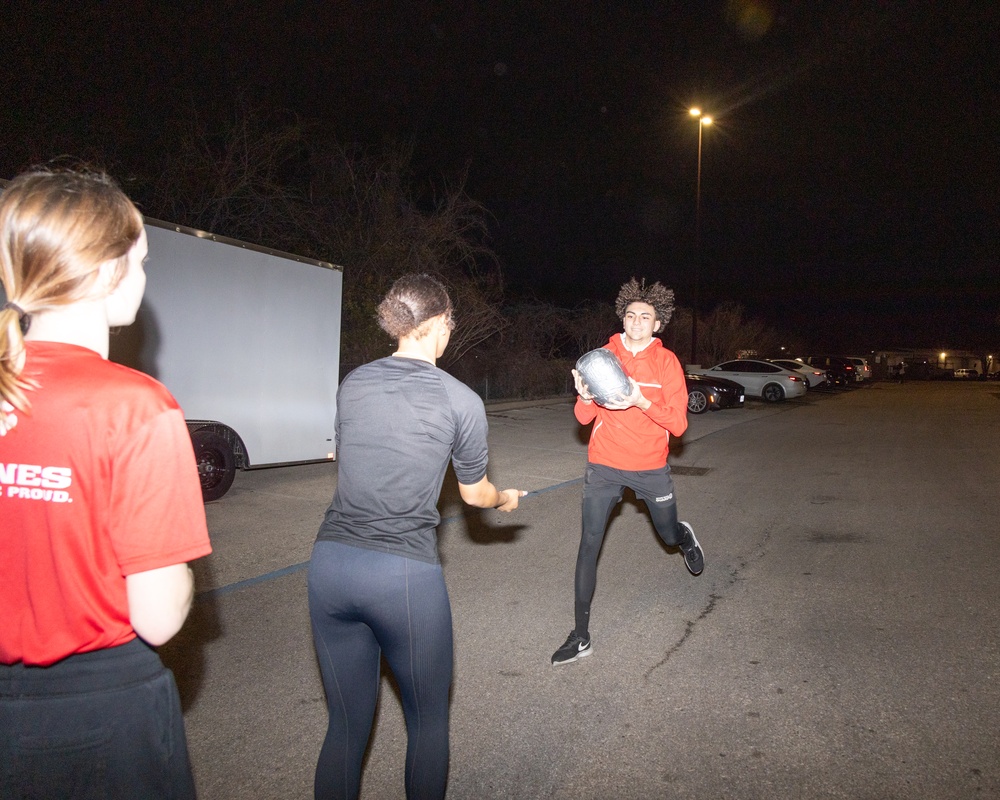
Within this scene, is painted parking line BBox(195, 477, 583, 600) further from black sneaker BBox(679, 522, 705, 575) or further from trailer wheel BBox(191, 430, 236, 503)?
trailer wheel BBox(191, 430, 236, 503)

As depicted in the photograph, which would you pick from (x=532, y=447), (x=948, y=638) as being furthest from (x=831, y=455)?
(x=948, y=638)

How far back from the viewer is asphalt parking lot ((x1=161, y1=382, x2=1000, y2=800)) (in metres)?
2.95

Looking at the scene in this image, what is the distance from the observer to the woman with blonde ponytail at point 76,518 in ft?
4.20

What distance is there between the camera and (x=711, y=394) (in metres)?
20.7

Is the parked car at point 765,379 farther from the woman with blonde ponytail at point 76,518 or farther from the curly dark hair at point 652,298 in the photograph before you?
the woman with blonde ponytail at point 76,518

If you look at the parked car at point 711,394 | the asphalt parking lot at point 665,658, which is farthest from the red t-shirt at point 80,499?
the parked car at point 711,394

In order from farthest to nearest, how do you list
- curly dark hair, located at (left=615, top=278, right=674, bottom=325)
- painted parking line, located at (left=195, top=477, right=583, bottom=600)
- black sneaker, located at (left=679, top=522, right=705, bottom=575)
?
painted parking line, located at (left=195, top=477, right=583, bottom=600), black sneaker, located at (left=679, top=522, right=705, bottom=575), curly dark hair, located at (left=615, top=278, right=674, bottom=325)

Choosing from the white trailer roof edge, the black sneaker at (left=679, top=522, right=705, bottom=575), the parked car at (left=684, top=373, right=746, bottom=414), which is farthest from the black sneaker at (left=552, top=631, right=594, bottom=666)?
the parked car at (left=684, top=373, right=746, bottom=414)

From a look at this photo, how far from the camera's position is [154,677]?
1411mm

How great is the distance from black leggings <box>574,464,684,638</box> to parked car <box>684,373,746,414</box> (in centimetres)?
1623

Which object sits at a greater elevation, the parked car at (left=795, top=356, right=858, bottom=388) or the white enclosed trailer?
the parked car at (left=795, top=356, right=858, bottom=388)

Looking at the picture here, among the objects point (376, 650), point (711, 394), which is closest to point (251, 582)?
point (376, 650)

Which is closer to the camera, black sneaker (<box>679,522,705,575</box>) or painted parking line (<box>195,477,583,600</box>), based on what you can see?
black sneaker (<box>679,522,705,575</box>)

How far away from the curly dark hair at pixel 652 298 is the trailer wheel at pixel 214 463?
5.10 metres
